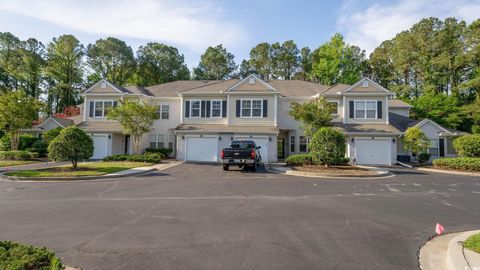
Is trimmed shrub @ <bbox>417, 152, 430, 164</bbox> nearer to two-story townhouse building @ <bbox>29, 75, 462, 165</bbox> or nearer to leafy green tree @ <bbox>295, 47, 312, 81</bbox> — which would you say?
two-story townhouse building @ <bbox>29, 75, 462, 165</bbox>

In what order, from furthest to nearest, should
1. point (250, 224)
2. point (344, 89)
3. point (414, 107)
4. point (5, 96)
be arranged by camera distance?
point (414, 107) → point (344, 89) → point (5, 96) → point (250, 224)

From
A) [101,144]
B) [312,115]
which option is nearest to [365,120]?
[312,115]

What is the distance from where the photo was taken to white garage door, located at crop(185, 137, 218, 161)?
2355cm

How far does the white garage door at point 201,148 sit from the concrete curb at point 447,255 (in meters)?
19.1

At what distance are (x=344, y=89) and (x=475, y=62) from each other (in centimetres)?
2363

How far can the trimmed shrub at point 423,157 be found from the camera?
23547 millimetres

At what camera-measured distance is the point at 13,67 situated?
153 feet

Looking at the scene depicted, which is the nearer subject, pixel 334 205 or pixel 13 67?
pixel 334 205

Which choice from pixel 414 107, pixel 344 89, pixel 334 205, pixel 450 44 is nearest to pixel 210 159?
pixel 344 89

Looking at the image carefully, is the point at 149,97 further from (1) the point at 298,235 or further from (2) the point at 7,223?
(1) the point at 298,235

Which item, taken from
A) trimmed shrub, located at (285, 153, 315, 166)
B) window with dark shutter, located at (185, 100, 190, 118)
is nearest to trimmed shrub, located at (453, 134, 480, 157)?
trimmed shrub, located at (285, 153, 315, 166)

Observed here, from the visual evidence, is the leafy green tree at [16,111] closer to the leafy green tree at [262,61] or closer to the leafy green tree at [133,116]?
the leafy green tree at [133,116]

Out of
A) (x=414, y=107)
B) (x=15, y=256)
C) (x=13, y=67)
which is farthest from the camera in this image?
(x=13, y=67)

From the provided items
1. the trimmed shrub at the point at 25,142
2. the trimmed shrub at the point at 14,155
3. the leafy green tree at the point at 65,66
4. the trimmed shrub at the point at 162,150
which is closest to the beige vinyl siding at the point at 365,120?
the trimmed shrub at the point at 162,150
